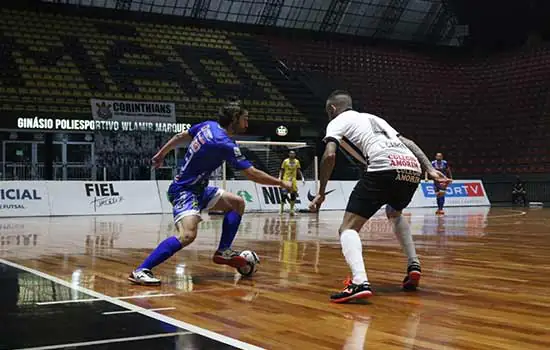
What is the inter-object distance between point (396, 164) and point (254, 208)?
17.6 m

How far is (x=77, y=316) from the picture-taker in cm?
467

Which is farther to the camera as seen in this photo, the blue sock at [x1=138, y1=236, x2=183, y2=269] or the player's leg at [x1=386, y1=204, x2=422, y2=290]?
the blue sock at [x1=138, y1=236, x2=183, y2=269]

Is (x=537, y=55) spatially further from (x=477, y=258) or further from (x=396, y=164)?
(x=396, y=164)

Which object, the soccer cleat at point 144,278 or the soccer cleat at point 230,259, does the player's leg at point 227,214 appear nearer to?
the soccer cleat at point 230,259

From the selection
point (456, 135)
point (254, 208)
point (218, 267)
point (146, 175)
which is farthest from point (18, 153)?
point (218, 267)

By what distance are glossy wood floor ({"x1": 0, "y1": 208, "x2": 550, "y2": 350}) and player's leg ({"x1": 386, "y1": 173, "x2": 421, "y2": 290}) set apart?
0.50 ft

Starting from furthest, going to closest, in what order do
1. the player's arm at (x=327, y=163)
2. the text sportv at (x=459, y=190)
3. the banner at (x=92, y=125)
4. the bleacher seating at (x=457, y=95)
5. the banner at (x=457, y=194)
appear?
the bleacher seating at (x=457, y=95) < the text sportv at (x=459, y=190) < the banner at (x=457, y=194) < the banner at (x=92, y=125) < the player's arm at (x=327, y=163)

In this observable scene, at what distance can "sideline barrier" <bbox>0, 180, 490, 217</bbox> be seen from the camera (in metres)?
20.3

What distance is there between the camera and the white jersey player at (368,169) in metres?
5.47

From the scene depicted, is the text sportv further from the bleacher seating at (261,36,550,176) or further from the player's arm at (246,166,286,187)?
the player's arm at (246,166,286,187)

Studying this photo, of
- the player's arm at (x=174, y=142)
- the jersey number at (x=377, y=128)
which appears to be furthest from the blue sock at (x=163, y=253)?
the jersey number at (x=377, y=128)

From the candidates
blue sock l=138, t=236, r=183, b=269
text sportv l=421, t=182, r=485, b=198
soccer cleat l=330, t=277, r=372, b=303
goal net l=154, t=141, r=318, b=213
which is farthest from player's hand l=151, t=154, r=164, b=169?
text sportv l=421, t=182, r=485, b=198

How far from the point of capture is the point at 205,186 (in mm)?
6648

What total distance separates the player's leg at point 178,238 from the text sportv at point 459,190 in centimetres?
2132
